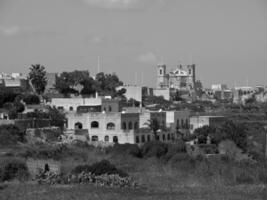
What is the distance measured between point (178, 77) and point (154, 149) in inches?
3231

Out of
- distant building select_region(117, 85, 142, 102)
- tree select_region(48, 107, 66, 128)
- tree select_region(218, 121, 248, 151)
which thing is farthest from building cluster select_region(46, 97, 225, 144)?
distant building select_region(117, 85, 142, 102)

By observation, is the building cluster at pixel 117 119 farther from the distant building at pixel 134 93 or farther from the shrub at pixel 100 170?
the shrub at pixel 100 170

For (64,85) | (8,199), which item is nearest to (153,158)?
(8,199)

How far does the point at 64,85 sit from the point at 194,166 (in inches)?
1379

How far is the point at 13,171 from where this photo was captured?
22.4 metres

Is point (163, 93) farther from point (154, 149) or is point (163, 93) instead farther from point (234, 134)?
point (154, 149)

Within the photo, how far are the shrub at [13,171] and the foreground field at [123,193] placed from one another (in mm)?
3173

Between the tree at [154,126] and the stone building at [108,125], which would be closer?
the stone building at [108,125]

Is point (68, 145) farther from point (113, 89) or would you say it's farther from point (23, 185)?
point (113, 89)

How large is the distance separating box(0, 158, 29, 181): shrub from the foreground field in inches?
125

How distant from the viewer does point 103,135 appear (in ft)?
141

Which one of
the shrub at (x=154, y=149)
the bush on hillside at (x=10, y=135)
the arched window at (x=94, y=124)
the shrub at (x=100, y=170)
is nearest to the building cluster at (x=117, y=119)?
the arched window at (x=94, y=124)

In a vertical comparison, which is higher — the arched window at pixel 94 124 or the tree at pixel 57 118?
the tree at pixel 57 118

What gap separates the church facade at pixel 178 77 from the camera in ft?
367
